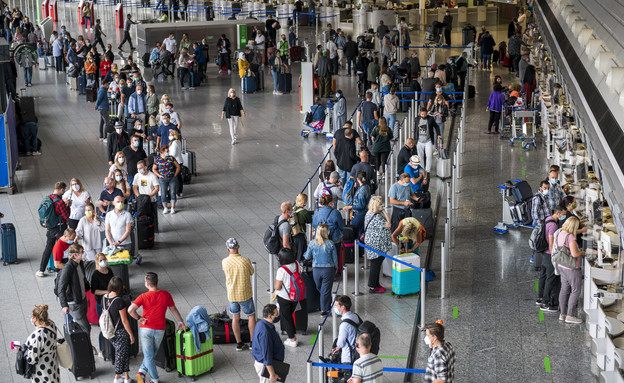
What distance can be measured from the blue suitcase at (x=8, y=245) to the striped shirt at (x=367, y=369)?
26.3ft

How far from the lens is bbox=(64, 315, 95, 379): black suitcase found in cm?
1074

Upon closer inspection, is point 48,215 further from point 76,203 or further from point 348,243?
point 348,243

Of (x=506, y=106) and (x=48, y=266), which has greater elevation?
(x=506, y=106)

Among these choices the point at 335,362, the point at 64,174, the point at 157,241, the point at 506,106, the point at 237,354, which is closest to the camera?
the point at 335,362

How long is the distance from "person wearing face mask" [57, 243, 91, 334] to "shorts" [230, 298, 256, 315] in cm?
191

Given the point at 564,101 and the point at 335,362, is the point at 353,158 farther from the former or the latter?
the point at 335,362

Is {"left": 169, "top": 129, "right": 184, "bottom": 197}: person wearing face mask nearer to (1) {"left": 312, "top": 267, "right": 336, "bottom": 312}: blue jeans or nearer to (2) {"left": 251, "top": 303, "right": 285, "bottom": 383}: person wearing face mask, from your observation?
(1) {"left": 312, "top": 267, "right": 336, "bottom": 312}: blue jeans

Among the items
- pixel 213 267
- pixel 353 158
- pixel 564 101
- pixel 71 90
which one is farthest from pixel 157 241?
pixel 71 90

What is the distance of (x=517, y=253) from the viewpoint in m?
15.3

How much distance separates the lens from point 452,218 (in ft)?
56.3

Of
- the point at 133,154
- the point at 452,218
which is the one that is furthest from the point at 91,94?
the point at 452,218

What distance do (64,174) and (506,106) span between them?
11.5 meters

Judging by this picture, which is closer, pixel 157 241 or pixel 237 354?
pixel 237 354

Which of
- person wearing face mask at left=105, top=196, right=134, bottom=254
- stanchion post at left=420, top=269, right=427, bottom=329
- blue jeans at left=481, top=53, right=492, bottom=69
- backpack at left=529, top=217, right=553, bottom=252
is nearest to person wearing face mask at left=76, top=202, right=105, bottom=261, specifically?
person wearing face mask at left=105, top=196, right=134, bottom=254
